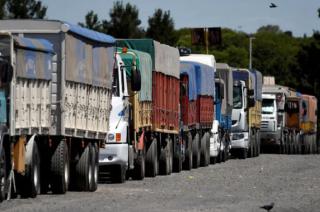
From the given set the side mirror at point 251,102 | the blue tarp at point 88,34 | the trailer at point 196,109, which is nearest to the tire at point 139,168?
the blue tarp at point 88,34

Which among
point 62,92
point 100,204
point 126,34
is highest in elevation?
point 126,34

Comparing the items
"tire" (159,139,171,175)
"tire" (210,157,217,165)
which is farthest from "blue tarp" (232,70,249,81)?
"tire" (159,139,171,175)

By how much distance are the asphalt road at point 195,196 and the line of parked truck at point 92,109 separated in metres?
0.53

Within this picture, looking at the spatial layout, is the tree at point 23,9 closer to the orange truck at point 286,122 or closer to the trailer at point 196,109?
the orange truck at point 286,122

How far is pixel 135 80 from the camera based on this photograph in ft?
101

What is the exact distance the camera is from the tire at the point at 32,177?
2389cm

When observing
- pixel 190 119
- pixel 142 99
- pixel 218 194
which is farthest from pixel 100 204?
pixel 190 119

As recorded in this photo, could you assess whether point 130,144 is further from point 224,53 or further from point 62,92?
point 224,53

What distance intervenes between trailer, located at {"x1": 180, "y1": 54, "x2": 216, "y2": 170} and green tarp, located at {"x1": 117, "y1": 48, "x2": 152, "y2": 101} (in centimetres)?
646

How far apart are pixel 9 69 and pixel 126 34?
78151mm

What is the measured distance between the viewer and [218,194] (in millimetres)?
26594

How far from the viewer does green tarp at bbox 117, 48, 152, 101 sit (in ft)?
105

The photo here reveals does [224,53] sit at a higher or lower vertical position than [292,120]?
higher

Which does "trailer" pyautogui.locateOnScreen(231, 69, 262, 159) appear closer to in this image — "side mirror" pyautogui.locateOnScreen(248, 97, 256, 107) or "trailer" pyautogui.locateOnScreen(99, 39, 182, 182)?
"side mirror" pyautogui.locateOnScreen(248, 97, 256, 107)
